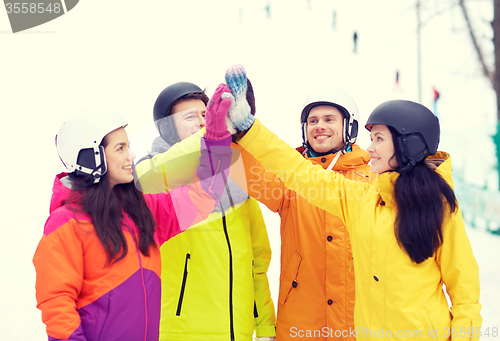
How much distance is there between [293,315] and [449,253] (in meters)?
0.84

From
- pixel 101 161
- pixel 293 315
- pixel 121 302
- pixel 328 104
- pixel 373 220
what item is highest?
pixel 328 104

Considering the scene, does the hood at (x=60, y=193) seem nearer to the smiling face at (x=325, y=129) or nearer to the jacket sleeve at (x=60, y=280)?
the jacket sleeve at (x=60, y=280)

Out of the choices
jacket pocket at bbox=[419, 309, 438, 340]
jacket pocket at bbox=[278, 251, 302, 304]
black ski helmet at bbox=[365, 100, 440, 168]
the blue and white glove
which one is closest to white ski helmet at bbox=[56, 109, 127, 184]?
the blue and white glove

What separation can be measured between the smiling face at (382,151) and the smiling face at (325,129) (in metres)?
0.39

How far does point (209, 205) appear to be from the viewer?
191 cm

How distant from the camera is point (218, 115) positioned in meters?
1.70

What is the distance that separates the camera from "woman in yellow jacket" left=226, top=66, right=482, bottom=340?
1.73 metres

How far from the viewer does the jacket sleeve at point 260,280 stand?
2.27 metres

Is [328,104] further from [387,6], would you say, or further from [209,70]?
[387,6]

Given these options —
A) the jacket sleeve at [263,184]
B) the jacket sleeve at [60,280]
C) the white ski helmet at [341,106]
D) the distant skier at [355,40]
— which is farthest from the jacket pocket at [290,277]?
the distant skier at [355,40]

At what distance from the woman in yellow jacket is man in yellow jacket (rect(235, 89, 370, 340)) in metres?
0.23

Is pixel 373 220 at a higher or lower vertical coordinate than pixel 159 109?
lower

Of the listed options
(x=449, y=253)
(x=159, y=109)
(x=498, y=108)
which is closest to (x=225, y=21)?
(x=498, y=108)

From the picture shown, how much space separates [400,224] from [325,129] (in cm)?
75
